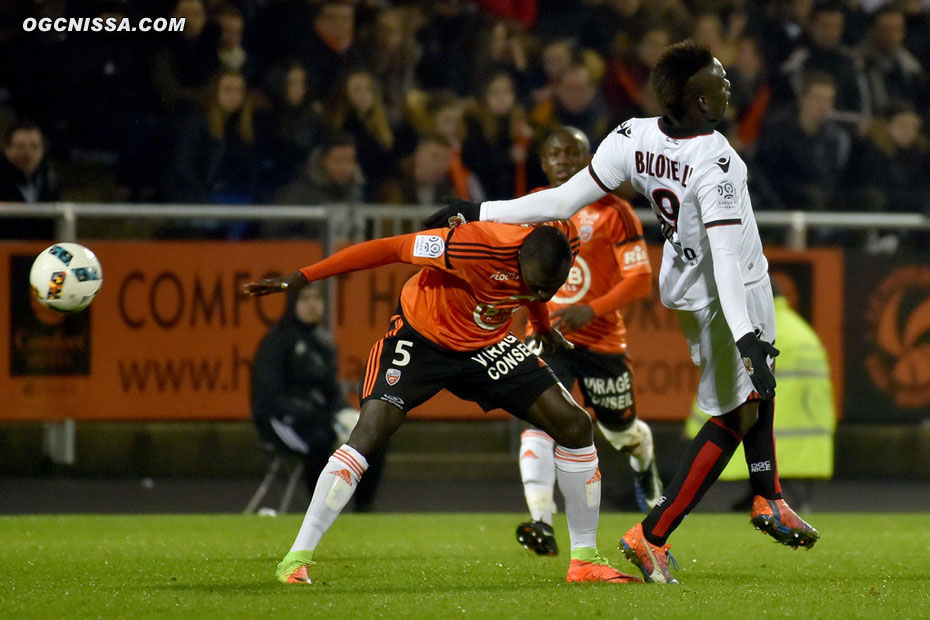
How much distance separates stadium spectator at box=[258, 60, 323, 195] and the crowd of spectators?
16 millimetres

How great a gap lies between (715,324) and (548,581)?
1287 millimetres

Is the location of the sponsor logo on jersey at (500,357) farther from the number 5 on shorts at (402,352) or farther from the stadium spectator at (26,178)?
the stadium spectator at (26,178)

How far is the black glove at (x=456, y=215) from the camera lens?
564 cm

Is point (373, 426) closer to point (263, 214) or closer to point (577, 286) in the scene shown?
point (577, 286)

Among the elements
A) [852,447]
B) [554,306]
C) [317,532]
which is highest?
[554,306]

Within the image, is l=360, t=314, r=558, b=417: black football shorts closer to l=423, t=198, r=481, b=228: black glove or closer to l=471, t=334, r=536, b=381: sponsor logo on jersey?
l=471, t=334, r=536, b=381: sponsor logo on jersey

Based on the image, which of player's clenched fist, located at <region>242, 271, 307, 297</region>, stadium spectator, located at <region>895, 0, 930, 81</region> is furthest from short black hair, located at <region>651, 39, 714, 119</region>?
stadium spectator, located at <region>895, 0, 930, 81</region>

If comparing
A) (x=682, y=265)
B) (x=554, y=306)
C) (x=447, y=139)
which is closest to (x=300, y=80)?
(x=447, y=139)

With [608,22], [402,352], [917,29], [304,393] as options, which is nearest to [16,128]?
[304,393]

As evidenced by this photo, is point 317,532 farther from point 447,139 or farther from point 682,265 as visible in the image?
point 447,139

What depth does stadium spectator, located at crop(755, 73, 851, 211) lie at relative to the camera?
12.8 metres

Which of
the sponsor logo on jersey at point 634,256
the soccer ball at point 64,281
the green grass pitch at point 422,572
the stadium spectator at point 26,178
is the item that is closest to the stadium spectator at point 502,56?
the stadium spectator at point 26,178

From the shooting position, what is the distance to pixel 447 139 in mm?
11562

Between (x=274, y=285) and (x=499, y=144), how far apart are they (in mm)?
7009
